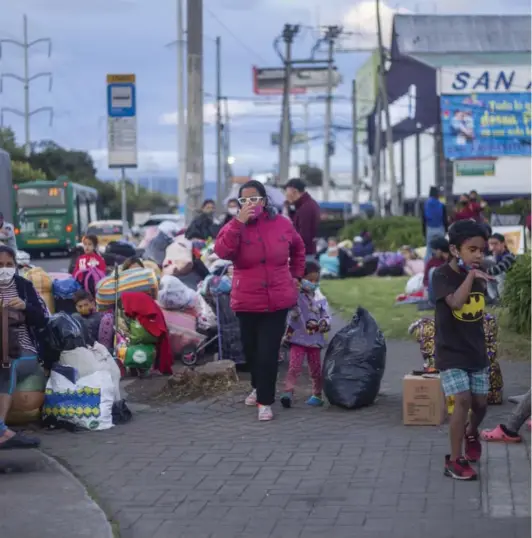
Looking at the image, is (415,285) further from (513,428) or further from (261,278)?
(513,428)

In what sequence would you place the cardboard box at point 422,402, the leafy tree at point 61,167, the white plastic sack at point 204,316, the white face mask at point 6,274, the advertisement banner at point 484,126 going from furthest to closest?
the leafy tree at point 61,167, the advertisement banner at point 484,126, the white plastic sack at point 204,316, the cardboard box at point 422,402, the white face mask at point 6,274

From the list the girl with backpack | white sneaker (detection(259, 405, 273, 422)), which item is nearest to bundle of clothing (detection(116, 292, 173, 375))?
the girl with backpack

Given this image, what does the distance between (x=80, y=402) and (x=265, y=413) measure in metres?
1.44

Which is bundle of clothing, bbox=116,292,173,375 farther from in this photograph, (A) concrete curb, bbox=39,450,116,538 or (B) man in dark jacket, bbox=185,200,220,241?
(B) man in dark jacket, bbox=185,200,220,241

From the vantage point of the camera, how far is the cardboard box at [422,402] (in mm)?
8891

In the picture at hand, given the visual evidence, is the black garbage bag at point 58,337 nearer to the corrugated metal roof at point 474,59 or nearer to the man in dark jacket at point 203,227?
the man in dark jacket at point 203,227

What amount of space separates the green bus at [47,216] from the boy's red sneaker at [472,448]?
4392 cm

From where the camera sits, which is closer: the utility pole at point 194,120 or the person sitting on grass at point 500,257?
the person sitting on grass at point 500,257

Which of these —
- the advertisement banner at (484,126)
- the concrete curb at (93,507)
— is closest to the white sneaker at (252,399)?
the concrete curb at (93,507)

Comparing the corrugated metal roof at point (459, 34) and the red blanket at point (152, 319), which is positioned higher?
the corrugated metal roof at point (459, 34)

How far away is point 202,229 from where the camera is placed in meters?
17.8

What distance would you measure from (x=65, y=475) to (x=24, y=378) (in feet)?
5.90

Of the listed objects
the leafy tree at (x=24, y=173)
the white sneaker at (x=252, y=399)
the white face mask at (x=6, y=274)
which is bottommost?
the white sneaker at (x=252, y=399)

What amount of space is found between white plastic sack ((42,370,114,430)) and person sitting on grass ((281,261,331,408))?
158 centimetres
